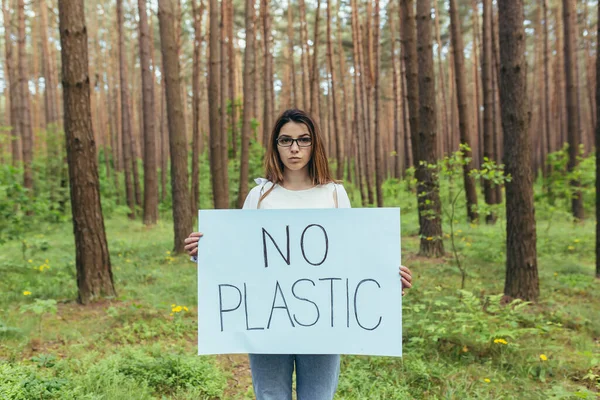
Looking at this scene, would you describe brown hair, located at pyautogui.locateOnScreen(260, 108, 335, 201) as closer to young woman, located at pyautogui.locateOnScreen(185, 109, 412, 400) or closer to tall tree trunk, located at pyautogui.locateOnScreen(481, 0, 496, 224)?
young woman, located at pyautogui.locateOnScreen(185, 109, 412, 400)

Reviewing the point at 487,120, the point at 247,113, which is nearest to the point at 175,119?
the point at 247,113

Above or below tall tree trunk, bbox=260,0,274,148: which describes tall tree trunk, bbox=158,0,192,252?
below

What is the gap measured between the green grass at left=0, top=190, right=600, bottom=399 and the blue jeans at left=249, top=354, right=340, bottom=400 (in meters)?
1.23

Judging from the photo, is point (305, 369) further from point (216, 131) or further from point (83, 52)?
point (216, 131)

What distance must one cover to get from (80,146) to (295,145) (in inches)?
145

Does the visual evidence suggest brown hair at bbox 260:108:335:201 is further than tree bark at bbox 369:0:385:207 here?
No

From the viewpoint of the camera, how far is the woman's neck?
76.7 inches

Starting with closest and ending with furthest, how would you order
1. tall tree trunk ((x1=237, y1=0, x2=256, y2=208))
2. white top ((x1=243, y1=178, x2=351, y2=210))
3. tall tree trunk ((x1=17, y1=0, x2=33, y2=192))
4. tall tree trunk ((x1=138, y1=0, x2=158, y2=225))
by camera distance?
white top ((x1=243, y1=178, x2=351, y2=210)) < tall tree trunk ((x1=237, y1=0, x2=256, y2=208)) < tall tree trunk ((x1=138, y1=0, x2=158, y2=225)) < tall tree trunk ((x1=17, y1=0, x2=33, y2=192))

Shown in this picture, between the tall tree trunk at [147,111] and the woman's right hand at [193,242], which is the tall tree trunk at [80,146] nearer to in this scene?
the woman's right hand at [193,242]

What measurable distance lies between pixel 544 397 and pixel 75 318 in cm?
424

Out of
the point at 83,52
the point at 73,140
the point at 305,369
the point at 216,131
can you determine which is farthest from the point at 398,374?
the point at 216,131

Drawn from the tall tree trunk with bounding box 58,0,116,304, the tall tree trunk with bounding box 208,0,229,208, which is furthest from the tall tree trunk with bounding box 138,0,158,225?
the tall tree trunk with bounding box 58,0,116,304

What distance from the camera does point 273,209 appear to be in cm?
179

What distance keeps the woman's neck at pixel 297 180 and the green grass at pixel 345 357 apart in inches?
67.9
